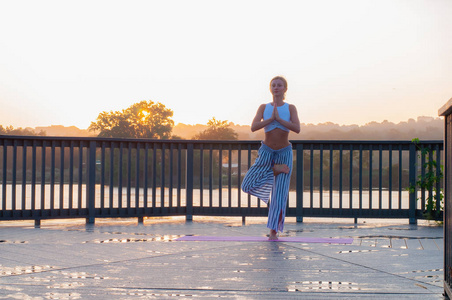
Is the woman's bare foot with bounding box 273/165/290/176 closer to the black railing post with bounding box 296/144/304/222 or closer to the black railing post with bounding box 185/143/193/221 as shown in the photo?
the black railing post with bounding box 296/144/304/222

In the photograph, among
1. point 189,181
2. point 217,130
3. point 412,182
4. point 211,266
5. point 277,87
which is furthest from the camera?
point 217,130

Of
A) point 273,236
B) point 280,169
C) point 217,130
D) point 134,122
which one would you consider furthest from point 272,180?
point 134,122

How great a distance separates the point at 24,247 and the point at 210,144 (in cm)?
326

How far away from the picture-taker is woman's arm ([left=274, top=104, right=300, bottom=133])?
18.4 feet

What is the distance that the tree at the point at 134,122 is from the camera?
4169cm

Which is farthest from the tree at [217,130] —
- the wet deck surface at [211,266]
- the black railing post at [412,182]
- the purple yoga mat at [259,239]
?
the purple yoga mat at [259,239]

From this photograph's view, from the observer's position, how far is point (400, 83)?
19.2 metres

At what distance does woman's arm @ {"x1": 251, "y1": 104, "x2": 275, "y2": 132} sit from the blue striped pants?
0.80 feet

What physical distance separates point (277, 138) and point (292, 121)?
211 millimetres

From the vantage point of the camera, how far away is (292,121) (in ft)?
18.8

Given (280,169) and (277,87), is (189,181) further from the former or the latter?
(277,87)

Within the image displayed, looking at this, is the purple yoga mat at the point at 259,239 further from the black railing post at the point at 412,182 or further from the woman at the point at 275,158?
the black railing post at the point at 412,182

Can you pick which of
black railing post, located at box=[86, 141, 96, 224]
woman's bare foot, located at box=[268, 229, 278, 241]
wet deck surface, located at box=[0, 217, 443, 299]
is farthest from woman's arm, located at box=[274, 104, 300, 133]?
black railing post, located at box=[86, 141, 96, 224]

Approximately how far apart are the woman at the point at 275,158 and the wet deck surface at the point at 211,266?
1.51 feet
